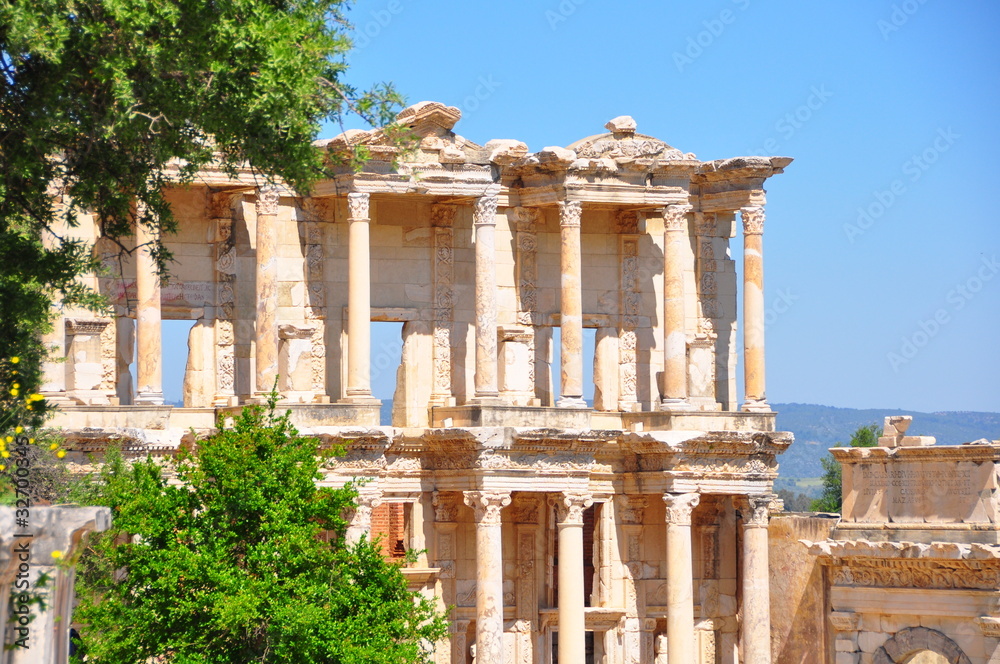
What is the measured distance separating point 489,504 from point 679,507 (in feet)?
11.7

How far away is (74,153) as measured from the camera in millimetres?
15125

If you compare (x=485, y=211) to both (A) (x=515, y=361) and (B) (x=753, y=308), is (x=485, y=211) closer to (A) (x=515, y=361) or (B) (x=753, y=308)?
(A) (x=515, y=361)

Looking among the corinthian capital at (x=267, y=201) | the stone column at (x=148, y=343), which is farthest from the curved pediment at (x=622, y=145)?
the stone column at (x=148, y=343)

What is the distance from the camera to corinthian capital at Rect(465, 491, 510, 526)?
96.9ft

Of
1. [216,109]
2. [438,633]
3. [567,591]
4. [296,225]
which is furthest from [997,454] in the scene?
[216,109]

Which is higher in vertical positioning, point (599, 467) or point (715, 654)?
point (599, 467)

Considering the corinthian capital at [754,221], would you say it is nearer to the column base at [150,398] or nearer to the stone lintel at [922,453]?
the stone lintel at [922,453]

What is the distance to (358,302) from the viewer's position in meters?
29.4

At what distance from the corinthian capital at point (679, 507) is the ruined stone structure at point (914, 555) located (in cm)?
225

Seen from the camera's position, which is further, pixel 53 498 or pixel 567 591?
pixel 567 591

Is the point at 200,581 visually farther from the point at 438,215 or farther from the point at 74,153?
the point at 438,215

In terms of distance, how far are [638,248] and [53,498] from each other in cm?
1382

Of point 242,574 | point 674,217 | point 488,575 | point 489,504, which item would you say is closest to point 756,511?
point 489,504

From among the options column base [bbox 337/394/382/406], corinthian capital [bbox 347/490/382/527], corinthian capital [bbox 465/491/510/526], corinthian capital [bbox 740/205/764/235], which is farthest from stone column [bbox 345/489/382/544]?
corinthian capital [bbox 740/205/764/235]
